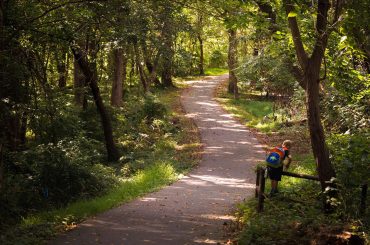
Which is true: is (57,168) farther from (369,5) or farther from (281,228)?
(369,5)

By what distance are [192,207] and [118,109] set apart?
1524cm

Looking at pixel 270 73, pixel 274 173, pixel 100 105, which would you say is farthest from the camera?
pixel 270 73

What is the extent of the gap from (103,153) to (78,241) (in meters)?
12.7

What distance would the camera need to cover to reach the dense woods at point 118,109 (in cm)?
760

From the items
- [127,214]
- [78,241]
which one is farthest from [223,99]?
[78,241]

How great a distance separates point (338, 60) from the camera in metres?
9.09

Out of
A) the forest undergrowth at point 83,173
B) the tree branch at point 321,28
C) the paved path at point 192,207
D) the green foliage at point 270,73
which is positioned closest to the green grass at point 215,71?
the green foliage at point 270,73

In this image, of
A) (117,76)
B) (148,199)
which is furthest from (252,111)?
(148,199)

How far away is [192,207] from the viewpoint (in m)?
11.3

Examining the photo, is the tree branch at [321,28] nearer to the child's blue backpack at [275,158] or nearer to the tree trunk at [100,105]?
the child's blue backpack at [275,158]

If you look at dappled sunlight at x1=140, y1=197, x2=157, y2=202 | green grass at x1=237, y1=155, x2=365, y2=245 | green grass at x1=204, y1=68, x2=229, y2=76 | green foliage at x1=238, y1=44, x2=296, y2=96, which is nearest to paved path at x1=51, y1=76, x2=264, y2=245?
dappled sunlight at x1=140, y1=197, x2=157, y2=202

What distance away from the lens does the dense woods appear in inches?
299

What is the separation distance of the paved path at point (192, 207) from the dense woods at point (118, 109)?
227 cm

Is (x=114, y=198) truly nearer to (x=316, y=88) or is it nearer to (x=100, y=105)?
(x=100, y=105)
